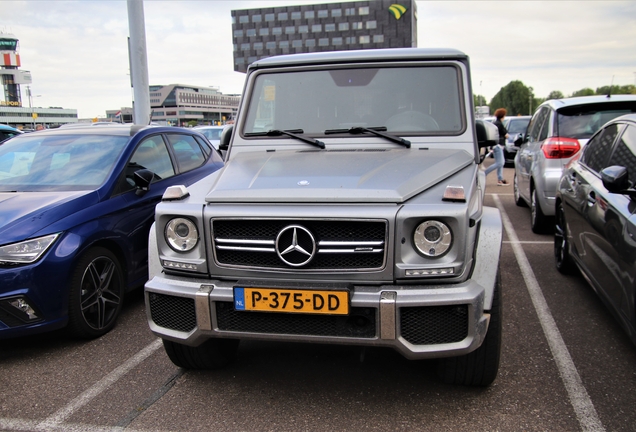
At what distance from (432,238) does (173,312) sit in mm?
1422

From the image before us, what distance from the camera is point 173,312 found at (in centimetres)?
304

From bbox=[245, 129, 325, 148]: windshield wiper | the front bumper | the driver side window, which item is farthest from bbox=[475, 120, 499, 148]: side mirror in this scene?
the driver side window

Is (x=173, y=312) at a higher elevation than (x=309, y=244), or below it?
below

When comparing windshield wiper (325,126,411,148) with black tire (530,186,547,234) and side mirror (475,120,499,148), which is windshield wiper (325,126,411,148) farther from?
black tire (530,186,547,234)

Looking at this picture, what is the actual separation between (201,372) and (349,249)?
1487 mm

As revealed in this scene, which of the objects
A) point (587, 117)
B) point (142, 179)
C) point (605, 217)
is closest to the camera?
point (605, 217)

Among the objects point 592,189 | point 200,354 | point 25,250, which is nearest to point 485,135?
point 592,189

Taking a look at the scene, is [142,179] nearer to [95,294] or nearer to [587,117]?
[95,294]

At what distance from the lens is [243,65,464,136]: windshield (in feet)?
13.1

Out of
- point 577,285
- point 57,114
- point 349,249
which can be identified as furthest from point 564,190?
point 57,114

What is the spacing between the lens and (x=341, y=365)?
12.1 ft

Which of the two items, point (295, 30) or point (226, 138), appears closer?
point (226, 138)

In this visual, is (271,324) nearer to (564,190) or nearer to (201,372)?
(201,372)

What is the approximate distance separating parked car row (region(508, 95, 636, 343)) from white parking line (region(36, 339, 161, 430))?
10.3ft
